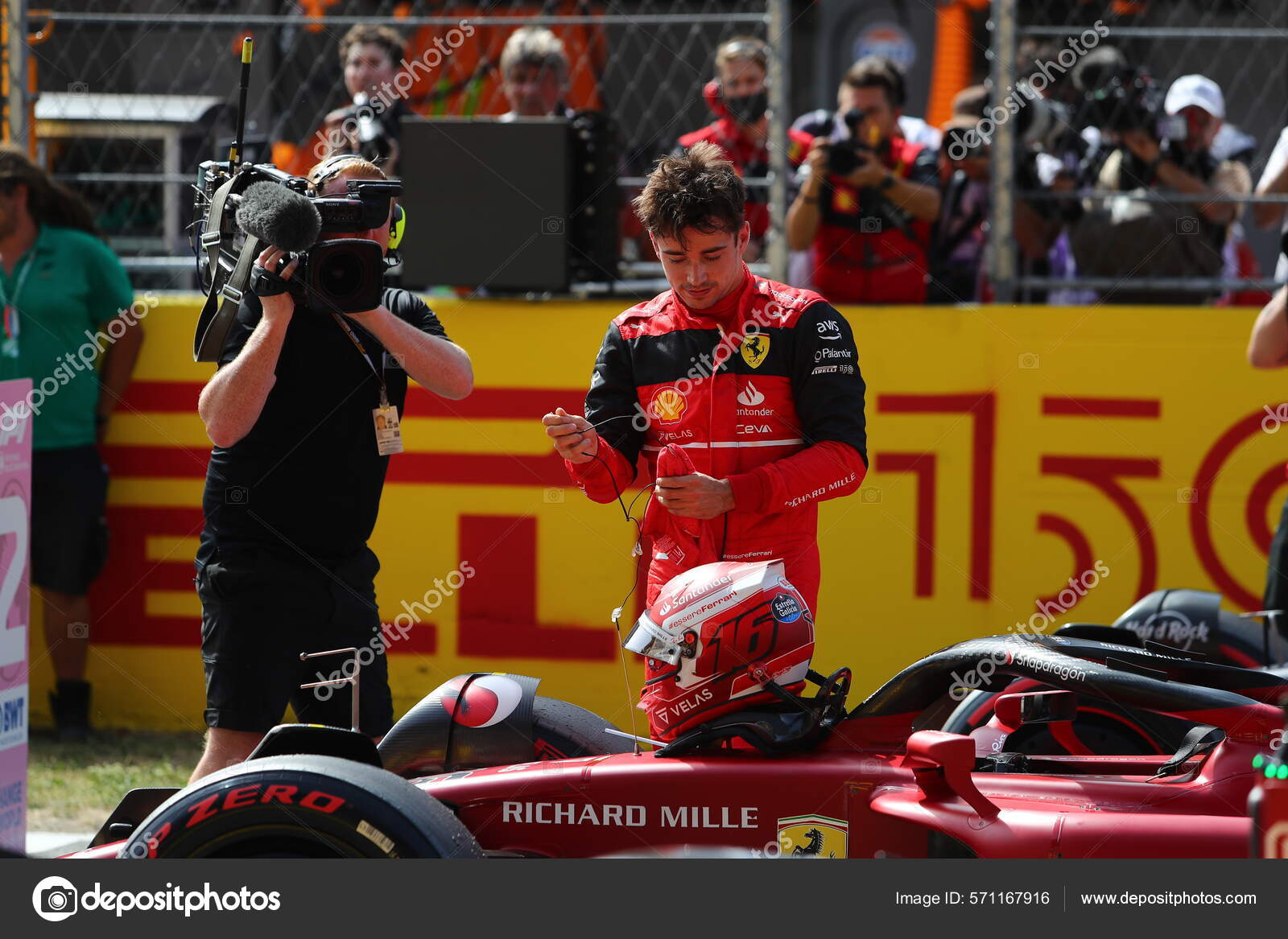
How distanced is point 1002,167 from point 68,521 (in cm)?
370

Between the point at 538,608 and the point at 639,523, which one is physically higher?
the point at 639,523

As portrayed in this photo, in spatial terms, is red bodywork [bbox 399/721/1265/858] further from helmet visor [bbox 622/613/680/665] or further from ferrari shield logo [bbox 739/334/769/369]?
ferrari shield logo [bbox 739/334/769/369]

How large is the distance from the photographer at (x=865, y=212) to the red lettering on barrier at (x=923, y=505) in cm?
60

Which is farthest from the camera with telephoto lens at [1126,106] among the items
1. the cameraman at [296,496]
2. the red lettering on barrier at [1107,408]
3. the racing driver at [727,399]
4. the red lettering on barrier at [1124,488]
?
the cameraman at [296,496]

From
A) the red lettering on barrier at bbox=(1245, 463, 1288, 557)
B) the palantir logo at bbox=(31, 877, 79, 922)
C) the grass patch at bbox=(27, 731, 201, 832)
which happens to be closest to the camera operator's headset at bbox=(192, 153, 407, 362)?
the palantir logo at bbox=(31, 877, 79, 922)

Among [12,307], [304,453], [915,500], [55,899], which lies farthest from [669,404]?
[12,307]

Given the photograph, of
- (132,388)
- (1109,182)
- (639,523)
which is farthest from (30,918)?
(1109,182)

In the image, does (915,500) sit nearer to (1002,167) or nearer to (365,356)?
(1002,167)

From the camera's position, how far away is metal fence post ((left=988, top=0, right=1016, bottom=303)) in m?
5.69

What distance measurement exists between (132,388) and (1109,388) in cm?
367

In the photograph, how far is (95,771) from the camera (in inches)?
222

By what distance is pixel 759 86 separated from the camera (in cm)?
599

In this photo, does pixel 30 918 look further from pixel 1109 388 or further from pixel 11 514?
pixel 1109 388

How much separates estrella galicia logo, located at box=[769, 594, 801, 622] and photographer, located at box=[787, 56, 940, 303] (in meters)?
3.07
